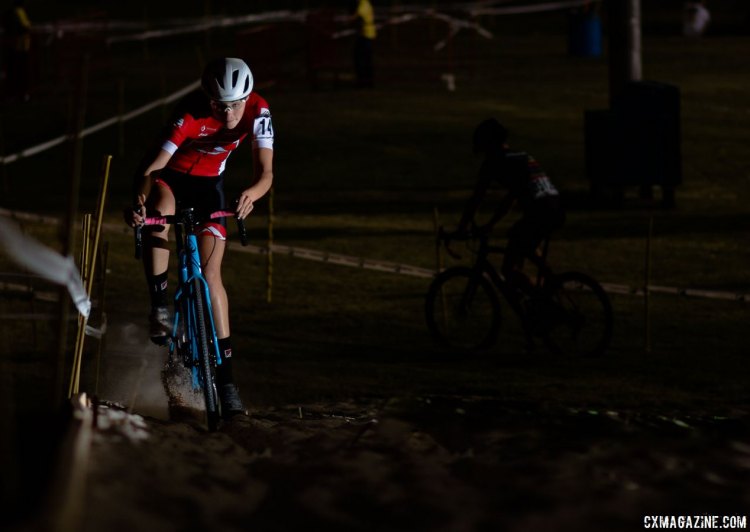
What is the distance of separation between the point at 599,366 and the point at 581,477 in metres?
5.81

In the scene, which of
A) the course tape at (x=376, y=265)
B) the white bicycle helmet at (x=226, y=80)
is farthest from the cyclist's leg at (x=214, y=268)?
the course tape at (x=376, y=265)

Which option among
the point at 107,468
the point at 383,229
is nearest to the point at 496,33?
the point at 383,229

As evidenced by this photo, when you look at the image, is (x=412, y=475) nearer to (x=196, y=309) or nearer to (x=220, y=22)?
(x=196, y=309)

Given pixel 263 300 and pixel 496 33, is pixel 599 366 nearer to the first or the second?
pixel 263 300

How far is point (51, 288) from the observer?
1550 centimetres

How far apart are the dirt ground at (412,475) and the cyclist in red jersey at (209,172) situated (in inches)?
37.8

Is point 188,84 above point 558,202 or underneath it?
above

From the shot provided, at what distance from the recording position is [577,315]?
12.9 meters

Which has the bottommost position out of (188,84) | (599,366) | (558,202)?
(599,366)

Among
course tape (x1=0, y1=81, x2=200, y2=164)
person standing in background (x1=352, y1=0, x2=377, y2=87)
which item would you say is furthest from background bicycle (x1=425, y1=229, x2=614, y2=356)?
person standing in background (x1=352, y1=0, x2=377, y2=87)

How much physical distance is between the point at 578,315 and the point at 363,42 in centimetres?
2036

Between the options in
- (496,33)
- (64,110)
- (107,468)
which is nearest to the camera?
(107,468)

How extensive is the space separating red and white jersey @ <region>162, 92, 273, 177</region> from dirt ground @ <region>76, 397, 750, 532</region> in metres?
1.67

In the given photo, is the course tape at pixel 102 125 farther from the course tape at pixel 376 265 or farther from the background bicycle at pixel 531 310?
the background bicycle at pixel 531 310
